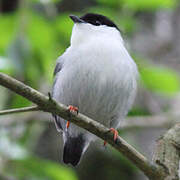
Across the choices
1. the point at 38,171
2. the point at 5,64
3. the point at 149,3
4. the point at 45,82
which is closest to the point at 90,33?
the point at 5,64

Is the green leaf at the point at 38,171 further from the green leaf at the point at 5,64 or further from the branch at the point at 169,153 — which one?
the branch at the point at 169,153

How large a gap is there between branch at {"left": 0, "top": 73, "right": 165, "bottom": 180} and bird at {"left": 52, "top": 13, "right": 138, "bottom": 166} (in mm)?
441

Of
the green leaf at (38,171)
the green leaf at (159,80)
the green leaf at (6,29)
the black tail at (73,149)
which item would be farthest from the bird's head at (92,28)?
the green leaf at (38,171)

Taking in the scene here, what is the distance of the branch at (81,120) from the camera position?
2.03m

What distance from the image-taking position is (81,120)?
2225 millimetres

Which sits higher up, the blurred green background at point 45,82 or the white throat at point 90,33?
the white throat at point 90,33

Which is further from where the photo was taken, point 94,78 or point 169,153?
point 94,78

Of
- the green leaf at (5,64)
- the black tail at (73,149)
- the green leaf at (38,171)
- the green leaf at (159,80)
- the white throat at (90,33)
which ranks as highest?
the white throat at (90,33)

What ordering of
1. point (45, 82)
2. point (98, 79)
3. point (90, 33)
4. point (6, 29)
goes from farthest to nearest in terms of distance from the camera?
point (45, 82)
point (6, 29)
point (90, 33)
point (98, 79)

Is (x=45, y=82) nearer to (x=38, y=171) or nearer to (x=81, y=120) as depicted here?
(x=38, y=171)

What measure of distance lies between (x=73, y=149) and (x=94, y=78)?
0.69 m

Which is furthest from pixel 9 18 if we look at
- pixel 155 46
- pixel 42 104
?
pixel 155 46

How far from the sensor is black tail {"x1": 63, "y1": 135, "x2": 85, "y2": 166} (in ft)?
10.5

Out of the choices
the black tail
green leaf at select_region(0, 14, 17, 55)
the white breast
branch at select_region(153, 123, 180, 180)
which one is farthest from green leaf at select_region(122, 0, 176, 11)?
branch at select_region(153, 123, 180, 180)
